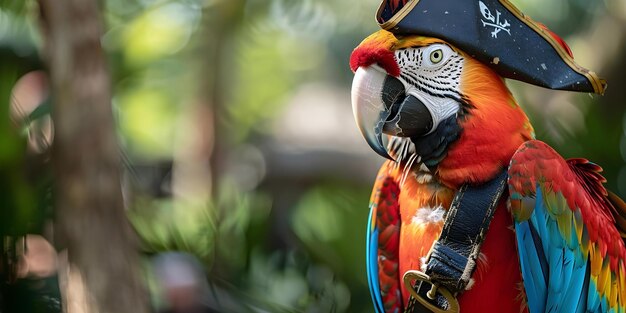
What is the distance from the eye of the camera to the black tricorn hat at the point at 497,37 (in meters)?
0.93

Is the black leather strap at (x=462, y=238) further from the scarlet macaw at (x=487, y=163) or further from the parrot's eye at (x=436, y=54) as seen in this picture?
the parrot's eye at (x=436, y=54)

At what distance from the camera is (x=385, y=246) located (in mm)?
1117

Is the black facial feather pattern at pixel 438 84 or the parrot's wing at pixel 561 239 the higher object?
the black facial feather pattern at pixel 438 84

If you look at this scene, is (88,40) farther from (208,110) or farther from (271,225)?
(208,110)

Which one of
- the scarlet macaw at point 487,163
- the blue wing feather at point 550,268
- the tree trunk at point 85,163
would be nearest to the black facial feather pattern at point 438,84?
the scarlet macaw at point 487,163

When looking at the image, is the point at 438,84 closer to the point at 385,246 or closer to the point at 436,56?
the point at 436,56

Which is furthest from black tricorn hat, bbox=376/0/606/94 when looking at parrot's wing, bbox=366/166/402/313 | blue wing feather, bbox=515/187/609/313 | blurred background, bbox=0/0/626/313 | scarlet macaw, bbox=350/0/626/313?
blurred background, bbox=0/0/626/313

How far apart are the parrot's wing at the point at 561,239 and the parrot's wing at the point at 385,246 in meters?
0.21

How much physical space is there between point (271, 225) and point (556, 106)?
88cm

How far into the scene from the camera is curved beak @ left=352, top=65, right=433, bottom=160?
96 centimetres

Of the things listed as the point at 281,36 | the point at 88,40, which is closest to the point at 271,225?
the point at 88,40

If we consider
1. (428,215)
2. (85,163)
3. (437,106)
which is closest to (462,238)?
(428,215)

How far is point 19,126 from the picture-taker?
1.82 m

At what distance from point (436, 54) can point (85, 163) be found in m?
0.80
